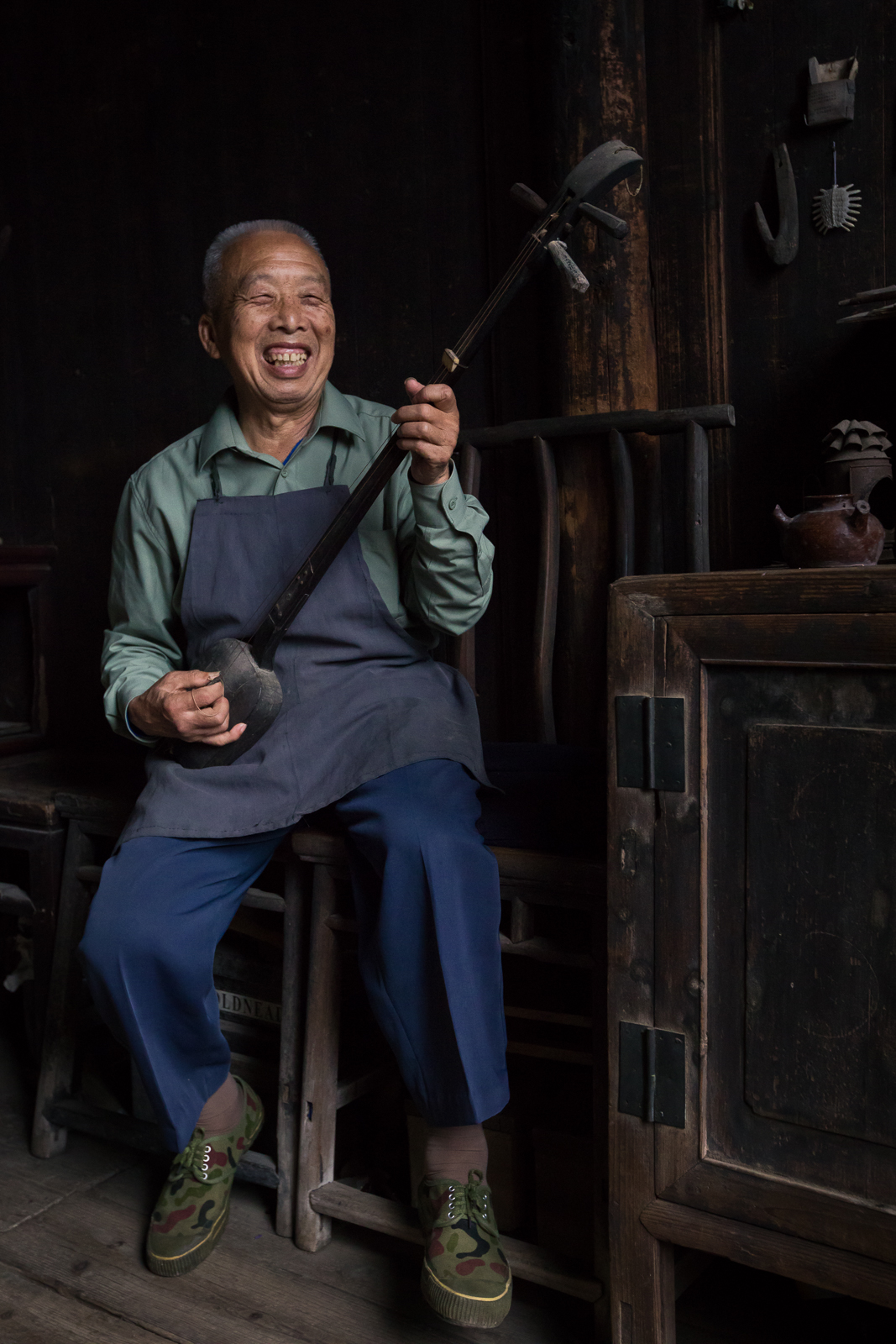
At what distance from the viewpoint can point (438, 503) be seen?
62.8 inches

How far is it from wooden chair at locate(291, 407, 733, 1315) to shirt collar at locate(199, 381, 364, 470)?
37cm

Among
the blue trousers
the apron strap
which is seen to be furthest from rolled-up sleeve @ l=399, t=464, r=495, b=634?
the blue trousers

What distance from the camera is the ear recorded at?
6.29ft

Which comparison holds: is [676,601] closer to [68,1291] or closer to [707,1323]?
[707,1323]

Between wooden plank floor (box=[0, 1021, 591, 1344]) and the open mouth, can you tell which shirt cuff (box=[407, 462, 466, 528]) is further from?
wooden plank floor (box=[0, 1021, 591, 1344])

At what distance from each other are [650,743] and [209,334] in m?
1.18

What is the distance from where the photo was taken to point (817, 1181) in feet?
3.95

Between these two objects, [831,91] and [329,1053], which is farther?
[831,91]

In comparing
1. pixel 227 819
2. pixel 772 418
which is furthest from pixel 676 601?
pixel 772 418

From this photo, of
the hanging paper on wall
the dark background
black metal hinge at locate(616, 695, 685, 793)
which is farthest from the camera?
the dark background

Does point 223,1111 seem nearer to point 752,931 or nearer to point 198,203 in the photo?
point 752,931

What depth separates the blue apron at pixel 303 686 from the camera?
65.2 inches

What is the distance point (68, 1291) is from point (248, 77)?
99.7 inches

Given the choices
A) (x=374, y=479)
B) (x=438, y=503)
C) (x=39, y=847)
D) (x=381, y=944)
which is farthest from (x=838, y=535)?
(x=39, y=847)
